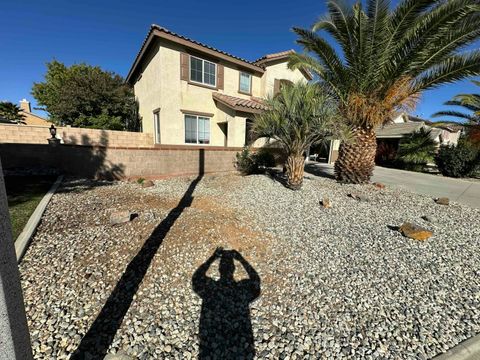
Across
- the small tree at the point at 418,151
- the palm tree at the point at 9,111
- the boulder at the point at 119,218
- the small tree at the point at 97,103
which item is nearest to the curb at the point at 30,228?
the boulder at the point at 119,218

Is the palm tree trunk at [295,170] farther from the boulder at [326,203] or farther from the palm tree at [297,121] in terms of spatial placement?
the boulder at [326,203]

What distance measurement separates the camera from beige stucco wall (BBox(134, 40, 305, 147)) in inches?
445

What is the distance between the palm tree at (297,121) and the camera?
7.16 meters

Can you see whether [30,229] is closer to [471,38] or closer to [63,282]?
[63,282]

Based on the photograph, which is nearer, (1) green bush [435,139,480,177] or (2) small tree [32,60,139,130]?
(1) green bush [435,139,480,177]

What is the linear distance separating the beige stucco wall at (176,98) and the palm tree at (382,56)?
16.8 feet

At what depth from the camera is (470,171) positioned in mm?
14047

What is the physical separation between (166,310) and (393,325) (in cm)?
279

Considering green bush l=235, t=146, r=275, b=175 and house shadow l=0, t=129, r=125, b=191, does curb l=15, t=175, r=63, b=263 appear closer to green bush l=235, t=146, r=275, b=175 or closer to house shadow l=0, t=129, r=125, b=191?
house shadow l=0, t=129, r=125, b=191

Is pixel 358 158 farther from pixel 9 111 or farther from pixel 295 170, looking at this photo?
pixel 9 111

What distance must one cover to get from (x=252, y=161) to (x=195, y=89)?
5.17 metres

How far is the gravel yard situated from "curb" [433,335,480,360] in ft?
0.24

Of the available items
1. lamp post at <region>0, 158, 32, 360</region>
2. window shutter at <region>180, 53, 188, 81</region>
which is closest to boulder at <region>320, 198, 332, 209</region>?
lamp post at <region>0, 158, 32, 360</region>

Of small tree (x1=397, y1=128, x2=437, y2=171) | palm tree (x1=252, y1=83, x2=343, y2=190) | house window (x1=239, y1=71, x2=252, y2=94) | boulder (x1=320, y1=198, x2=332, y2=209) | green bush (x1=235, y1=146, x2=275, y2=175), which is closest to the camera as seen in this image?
boulder (x1=320, y1=198, x2=332, y2=209)
